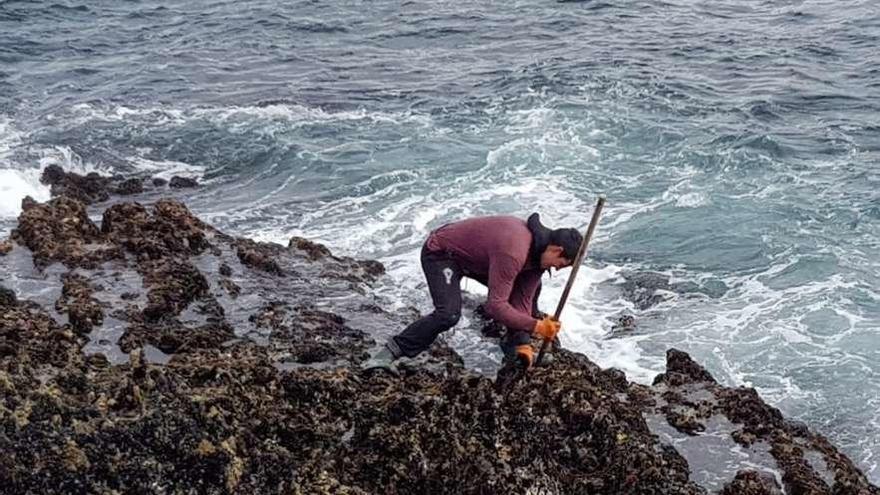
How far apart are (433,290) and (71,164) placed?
36.7ft

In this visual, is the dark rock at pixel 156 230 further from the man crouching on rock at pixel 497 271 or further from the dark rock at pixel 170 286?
the man crouching on rock at pixel 497 271

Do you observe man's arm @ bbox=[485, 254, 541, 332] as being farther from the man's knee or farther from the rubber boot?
the rubber boot

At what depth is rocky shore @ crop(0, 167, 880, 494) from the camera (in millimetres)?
5602

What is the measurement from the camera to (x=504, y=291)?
697 cm

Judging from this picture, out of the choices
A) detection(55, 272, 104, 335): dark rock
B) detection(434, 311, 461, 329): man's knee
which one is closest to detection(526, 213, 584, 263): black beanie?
detection(434, 311, 461, 329): man's knee

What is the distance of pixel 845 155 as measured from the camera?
16500mm

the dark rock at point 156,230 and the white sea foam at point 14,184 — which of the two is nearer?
the dark rock at point 156,230

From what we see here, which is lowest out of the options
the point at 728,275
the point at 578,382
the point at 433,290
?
the point at 728,275

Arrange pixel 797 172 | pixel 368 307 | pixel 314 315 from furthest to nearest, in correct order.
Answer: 1. pixel 797 172
2. pixel 368 307
3. pixel 314 315

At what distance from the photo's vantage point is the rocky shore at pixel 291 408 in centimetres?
560

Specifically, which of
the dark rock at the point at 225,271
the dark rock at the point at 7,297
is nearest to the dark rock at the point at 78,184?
the dark rock at the point at 225,271

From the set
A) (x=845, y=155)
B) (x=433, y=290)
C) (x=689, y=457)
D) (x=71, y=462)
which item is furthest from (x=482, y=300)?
(x=845, y=155)

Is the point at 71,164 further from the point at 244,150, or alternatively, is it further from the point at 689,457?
the point at 689,457

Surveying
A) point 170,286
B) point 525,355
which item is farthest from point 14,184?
point 525,355
